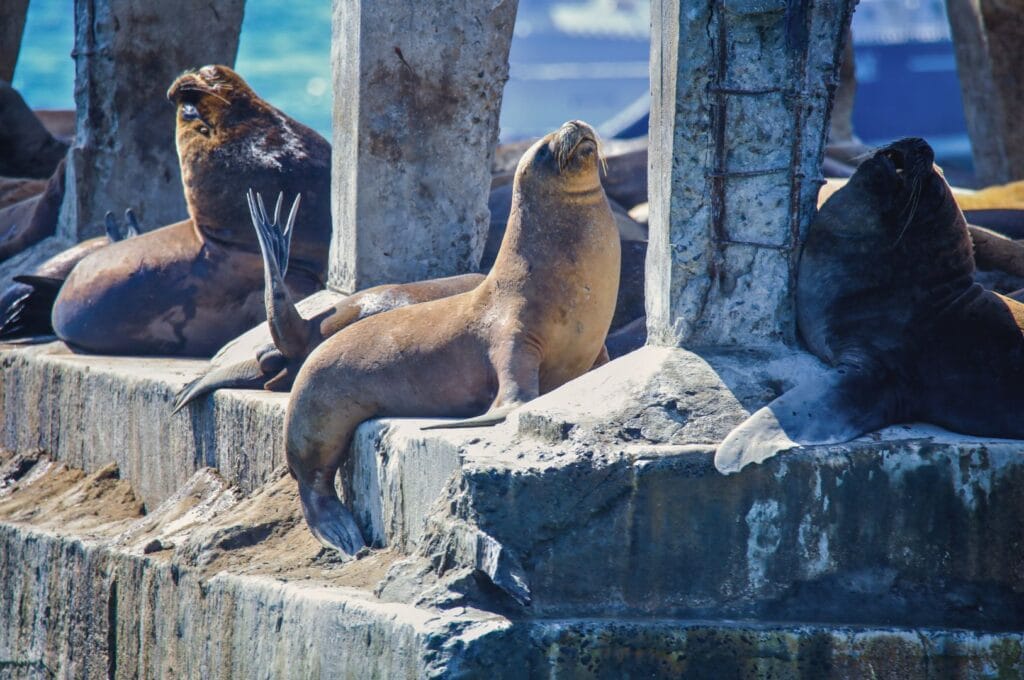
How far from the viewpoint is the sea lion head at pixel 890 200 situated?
4340 mm

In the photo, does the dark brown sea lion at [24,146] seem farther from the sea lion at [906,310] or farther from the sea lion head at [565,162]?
the sea lion at [906,310]

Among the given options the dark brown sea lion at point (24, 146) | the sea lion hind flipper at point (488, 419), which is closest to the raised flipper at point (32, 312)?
the sea lion hind flipper at point (488, 419)

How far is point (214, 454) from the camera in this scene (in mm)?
5855

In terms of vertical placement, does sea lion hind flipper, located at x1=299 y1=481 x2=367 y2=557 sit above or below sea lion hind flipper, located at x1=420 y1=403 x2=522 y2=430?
below

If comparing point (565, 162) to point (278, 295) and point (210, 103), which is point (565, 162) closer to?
point (278, 295)

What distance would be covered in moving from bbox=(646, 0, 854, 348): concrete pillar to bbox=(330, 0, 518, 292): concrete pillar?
202cm

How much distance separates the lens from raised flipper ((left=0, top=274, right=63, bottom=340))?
8039mm

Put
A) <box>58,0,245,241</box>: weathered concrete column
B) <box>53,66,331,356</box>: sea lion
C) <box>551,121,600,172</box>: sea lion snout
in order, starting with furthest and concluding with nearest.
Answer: <box>58,0,245,241</box>: weathered concrete column
<box>53,66,331,356</box>: sea lion
<box>551,121,600,172</box>: sea lion snout

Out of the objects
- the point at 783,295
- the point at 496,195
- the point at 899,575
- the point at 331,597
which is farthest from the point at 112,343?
the point at 899,575

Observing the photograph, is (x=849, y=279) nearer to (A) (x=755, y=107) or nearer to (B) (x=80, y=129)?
(A) (x=755, y=107)

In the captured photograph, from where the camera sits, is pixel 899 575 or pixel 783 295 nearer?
pixel 899 575

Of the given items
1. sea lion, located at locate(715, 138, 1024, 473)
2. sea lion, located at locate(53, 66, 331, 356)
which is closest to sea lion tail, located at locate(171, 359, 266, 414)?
sea lion, located at locate(53, 66, 331, 356)

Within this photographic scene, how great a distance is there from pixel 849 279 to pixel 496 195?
12.3 ft

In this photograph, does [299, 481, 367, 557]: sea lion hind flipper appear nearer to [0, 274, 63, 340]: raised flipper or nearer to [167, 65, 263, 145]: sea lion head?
[167, 65, 263, 145]: sea lion head
